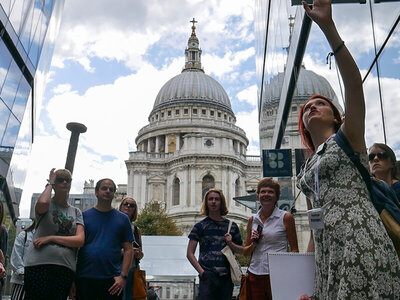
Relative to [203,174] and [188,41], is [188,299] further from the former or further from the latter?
[188,41]

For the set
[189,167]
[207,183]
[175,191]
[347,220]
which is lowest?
[347,220]

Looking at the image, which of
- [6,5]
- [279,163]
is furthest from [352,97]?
[6,5]

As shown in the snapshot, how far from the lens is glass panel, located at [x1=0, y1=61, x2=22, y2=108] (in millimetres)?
12569

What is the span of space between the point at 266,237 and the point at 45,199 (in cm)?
238

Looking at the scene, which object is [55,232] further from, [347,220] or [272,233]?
[347,220]

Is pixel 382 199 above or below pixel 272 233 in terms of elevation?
below

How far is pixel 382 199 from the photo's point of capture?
217cm

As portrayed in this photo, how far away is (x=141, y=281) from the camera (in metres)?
5.81

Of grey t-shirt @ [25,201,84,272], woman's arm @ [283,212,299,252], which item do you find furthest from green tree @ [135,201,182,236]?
woman's arm @ [283,212,299,252]

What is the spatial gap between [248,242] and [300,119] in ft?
7.59

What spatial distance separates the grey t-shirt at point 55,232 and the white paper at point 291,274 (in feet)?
8.70

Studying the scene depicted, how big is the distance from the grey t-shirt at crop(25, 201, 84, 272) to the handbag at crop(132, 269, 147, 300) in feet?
4.70

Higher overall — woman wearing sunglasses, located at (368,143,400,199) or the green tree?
the green tree

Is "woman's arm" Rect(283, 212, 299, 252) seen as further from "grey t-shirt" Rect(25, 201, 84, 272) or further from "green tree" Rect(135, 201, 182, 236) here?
"green tree" Rect(135, 201, 182, 236)
